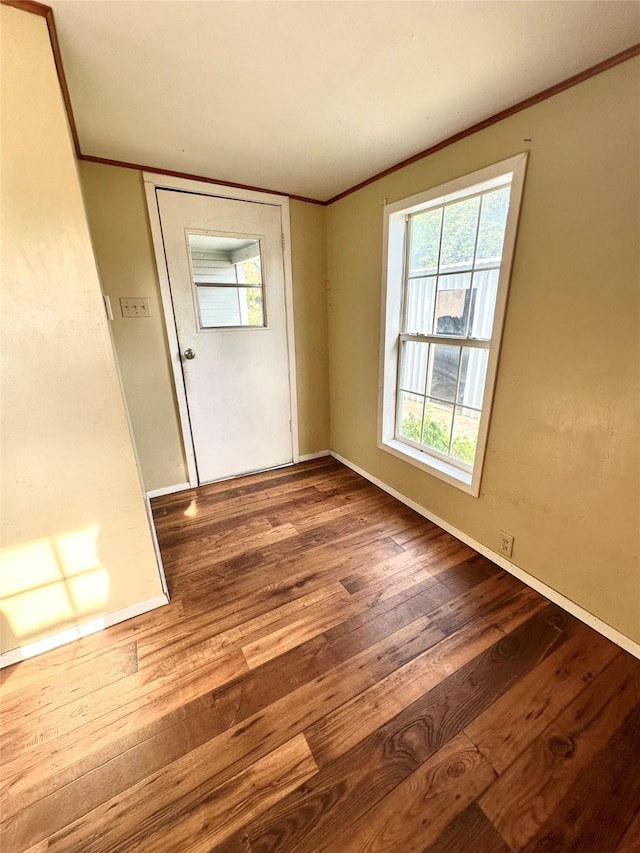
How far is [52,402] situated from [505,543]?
86.2 inches

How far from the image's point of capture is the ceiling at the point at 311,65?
1.04m

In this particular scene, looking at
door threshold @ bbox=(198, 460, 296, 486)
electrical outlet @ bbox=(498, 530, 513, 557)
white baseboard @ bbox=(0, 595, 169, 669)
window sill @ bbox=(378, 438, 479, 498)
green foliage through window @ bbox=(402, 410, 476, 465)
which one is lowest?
white baseboard @ bbox=(0, 595, 169, 669)

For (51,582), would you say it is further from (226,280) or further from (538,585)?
(538,585)

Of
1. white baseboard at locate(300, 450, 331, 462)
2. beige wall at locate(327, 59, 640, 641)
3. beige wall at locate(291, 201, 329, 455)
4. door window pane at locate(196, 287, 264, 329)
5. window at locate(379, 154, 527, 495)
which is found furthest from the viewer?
white baseboard at locate(300, 450, 331, 462)

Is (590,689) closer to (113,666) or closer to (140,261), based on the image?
(113,666)

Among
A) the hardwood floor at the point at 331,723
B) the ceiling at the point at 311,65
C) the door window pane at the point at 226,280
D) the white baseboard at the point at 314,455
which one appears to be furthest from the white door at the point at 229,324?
the hardwood floor at the point at 331,723

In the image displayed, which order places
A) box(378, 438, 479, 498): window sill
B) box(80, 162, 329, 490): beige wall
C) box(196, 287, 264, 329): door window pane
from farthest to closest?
box(196, 287, 264, 329): door window pane < box(80, 162, 329, 490): beige wall < box(378, 438, 479, 498): window sill

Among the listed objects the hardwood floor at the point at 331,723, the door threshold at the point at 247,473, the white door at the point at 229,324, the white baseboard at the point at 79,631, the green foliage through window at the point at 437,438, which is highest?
the white door at the point at 229,324

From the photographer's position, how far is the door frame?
2.19 metres

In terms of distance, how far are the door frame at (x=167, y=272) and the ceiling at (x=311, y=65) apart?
30 centimetres

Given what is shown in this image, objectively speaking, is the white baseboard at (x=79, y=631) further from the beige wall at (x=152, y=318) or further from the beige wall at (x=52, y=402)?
the beige wall at (x=152, y=318)

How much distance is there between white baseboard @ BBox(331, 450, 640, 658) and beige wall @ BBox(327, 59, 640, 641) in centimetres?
3

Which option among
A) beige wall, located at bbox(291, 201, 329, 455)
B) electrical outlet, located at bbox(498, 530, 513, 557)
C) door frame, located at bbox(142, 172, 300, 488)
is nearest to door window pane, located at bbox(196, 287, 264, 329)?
door frame, located at bbox(142, 172, 300, 488)

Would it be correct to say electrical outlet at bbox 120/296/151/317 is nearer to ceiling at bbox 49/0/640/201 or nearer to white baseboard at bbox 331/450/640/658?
ceiling at bbox 49/0/640/201
